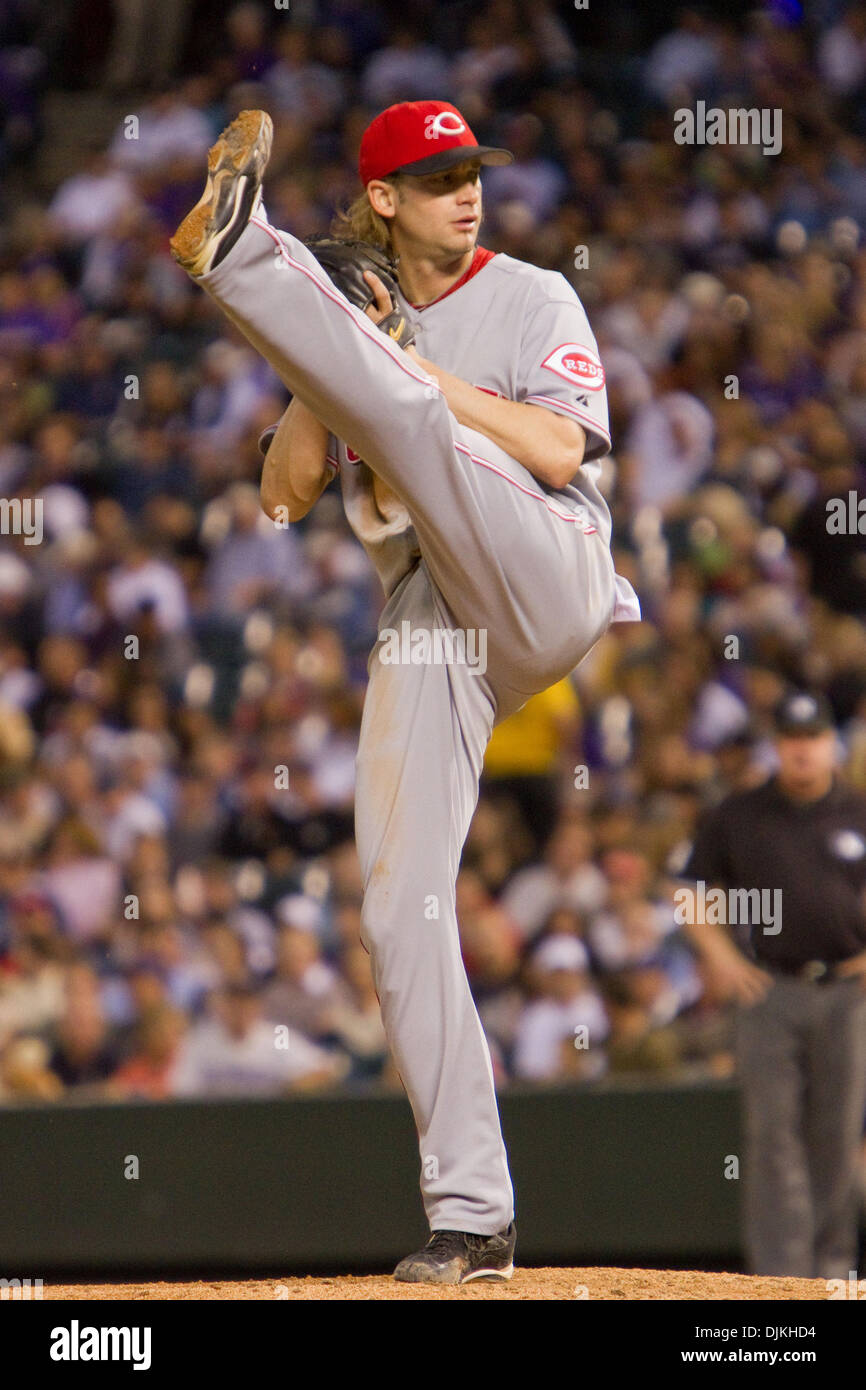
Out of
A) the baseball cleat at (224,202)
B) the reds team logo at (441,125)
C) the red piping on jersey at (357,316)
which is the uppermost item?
the reds team logo at (441,125)

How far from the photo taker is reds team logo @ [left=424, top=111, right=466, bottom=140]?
10.6 feet

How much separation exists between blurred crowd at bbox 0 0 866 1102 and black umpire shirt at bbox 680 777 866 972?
847 millimetres

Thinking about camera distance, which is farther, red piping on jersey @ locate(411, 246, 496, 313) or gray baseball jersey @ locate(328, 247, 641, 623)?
red piping on jersey @ locate(411, 246, 496, 313)

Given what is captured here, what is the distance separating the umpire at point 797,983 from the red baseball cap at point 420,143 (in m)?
2.70

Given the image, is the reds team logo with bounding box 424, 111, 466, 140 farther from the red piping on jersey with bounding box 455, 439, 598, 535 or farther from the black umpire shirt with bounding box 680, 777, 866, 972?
the black umpire shirt with bounding box 680, 777, 866, 972

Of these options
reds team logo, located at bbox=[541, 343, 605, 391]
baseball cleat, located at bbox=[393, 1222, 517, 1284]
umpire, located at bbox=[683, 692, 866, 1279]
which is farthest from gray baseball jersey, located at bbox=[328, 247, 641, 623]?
umpire, located at bbox=[683, 692, 866, 1279]

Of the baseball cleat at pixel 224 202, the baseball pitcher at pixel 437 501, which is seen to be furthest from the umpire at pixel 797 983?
the baseball cleat at pixel 224 202

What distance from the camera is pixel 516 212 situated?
9375mm

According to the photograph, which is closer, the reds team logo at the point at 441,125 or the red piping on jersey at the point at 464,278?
the reds team logo at the point at 441,125

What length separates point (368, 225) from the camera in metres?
3.35

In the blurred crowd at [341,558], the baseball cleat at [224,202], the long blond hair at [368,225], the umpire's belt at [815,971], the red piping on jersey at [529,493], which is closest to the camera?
the baseball cleat at [224,202]

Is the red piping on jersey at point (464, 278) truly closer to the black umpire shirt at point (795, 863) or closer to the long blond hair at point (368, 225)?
the long blond hair at point (368, 225)

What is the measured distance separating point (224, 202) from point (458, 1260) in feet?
5.67

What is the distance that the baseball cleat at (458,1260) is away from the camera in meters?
2.98
